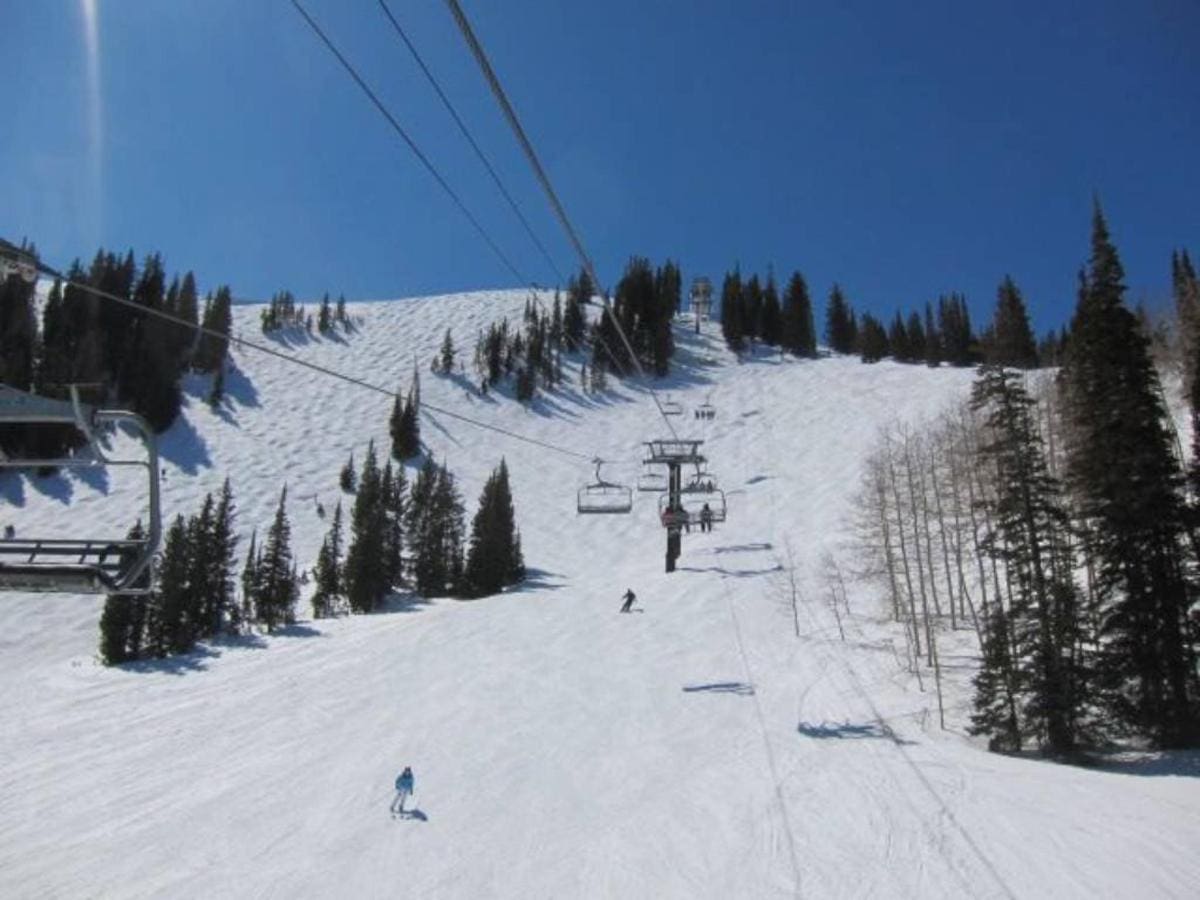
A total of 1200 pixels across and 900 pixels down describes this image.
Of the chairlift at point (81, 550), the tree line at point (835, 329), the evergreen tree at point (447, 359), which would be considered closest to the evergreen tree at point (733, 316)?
the tree line at point (835, 329)

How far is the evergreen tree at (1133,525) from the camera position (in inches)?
1014

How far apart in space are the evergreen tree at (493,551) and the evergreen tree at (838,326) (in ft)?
279

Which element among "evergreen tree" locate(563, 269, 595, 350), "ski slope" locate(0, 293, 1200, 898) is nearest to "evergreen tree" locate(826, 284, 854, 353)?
"evergreen tree" locate(563, 269, 595, 350)

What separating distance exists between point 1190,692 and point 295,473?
267 feet

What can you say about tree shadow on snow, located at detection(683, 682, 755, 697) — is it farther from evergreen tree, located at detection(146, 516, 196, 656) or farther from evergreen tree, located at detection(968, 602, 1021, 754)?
evergreen tree, located at detection(146, 516, 196, 656)

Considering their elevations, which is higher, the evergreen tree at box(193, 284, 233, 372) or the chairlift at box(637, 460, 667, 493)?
the evergreen tree at box(193, 284, 233, 372)

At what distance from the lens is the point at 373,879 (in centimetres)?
1864

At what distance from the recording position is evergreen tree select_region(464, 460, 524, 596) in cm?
6150

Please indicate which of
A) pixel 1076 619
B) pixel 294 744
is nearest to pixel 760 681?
pixel 1076 619

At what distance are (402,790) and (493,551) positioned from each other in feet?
134

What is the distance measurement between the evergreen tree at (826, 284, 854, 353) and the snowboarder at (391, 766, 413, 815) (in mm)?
123919

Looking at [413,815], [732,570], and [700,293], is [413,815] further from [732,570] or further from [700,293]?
[700,293]

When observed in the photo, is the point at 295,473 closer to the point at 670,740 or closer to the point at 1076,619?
the point at 670,740

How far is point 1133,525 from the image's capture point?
2692 cm
